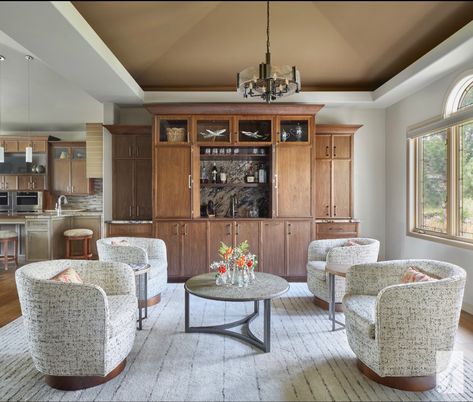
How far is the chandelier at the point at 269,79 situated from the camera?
282 cm

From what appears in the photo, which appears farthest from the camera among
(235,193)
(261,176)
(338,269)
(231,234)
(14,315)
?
(235,193)

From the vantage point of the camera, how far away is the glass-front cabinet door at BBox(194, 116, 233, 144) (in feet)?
15.5

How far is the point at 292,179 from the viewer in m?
4.69

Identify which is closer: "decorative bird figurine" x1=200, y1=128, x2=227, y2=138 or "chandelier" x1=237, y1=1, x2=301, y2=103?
"chandelier" x1=237, y1=1, x2=301, y2=103

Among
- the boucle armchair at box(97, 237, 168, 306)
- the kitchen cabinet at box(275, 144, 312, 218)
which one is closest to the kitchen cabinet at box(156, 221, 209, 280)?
the boucle armchair at box(97, 237, 168, 306)

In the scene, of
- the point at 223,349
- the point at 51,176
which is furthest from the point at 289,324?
the point at 51,176

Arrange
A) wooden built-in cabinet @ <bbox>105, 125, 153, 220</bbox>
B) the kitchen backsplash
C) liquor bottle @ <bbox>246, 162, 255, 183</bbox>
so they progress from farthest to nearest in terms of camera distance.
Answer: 1. the kitchen backsplash
2. wooden built-in cabinet @ <bbox>105, 125, 153, 220</bbox>
3. liquor bottle @ <bbox>246, 162, 255, 183</bbox>

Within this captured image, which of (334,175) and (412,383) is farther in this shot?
(334,175)

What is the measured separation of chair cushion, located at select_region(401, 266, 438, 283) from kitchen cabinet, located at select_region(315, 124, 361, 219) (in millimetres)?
2476

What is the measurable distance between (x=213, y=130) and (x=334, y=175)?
2060mm

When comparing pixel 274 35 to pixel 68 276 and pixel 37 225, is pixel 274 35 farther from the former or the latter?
pixel 37 225

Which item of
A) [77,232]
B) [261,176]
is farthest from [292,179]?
[77,232]

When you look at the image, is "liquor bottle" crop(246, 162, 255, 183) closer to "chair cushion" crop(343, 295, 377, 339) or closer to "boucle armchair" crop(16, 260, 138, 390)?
"chair cushion" crop(343, 295, 377, 339)

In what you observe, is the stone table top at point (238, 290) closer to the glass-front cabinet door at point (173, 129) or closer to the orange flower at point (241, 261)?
the orange flower at point (241, 261)
